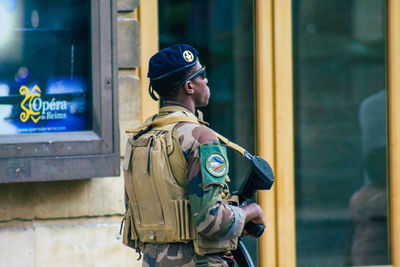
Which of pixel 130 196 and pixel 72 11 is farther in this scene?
pixel 72 11

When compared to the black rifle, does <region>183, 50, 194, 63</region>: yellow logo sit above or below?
above

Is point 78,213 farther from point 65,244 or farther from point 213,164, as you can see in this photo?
point 213,164

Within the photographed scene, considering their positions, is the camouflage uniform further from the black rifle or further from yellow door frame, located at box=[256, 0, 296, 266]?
yellow door frame, located at box=[256, 0, 296, 266]

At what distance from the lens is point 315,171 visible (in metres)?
5.05

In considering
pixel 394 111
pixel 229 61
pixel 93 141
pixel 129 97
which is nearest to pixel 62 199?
pixel 93 141

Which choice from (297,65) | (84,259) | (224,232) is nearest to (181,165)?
(224,232)

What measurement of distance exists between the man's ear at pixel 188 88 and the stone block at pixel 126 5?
182 cm

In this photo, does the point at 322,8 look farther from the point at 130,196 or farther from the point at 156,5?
the point at 130,196

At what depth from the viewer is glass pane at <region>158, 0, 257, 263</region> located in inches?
192

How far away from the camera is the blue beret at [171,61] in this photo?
9.36ft

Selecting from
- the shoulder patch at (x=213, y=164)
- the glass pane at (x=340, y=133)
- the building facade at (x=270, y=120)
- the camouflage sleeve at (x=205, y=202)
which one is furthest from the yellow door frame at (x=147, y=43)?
the shoulder patch at (x=213, y=164)

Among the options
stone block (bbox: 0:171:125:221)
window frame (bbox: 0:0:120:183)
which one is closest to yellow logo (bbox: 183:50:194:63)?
window frame (bbox: 0:0:120:183)

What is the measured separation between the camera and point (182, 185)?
278 centimetres

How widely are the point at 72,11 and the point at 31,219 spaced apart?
138 cm
